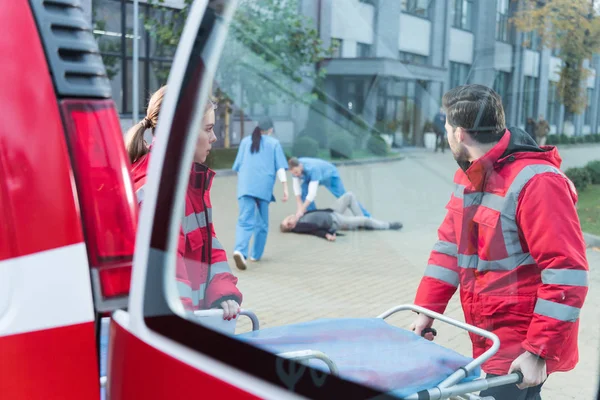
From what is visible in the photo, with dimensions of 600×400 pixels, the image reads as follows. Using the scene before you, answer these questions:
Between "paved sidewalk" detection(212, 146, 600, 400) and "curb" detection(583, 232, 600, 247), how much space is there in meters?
0.02

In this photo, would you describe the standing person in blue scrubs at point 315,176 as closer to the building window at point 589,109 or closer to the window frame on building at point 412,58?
the window frame on building at point 412,58

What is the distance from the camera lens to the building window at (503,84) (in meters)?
1.36

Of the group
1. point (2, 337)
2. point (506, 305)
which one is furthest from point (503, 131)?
point (2, 337)

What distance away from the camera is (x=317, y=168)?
1536 millimetres

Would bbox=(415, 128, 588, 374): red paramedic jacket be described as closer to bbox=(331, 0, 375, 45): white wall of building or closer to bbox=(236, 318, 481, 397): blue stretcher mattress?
bbox=(236, 318, 481, 397): blue stretcher mattress

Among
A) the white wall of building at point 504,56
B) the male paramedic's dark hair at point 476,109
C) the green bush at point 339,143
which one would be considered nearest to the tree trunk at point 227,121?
the green bush at point 339,143

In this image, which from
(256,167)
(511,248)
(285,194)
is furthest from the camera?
(285,194)

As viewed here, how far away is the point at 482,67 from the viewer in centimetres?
138

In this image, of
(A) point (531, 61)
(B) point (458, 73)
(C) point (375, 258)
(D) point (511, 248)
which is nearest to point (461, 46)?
(B) point (458, 73)

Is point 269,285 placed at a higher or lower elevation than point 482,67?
lower

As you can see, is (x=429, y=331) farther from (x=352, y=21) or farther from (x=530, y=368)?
(x=352, y=21)

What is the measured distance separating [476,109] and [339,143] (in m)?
0.28

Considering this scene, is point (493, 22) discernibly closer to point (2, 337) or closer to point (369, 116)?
point (369, 116)

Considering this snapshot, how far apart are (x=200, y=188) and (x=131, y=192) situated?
189 millimetres
